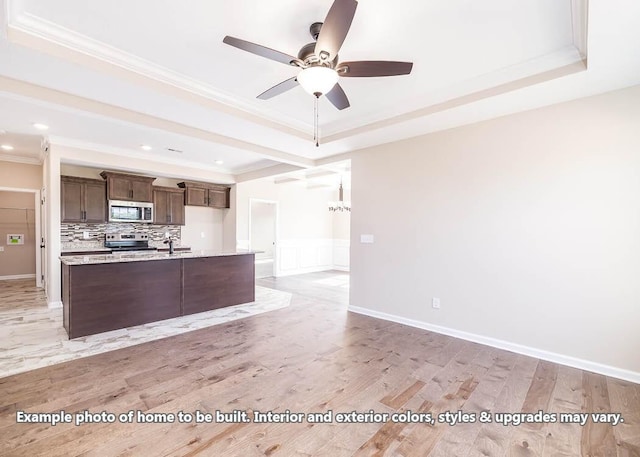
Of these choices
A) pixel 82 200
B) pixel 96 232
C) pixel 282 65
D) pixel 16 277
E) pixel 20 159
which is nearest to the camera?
pixel 282 65

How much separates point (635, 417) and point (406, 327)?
2.15 m

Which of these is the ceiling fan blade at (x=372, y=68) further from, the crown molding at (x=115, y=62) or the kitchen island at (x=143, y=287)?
the kitchen island at (x=143, y=287)

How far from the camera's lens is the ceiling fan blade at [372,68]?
209 cm

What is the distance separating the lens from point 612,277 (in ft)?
8.88

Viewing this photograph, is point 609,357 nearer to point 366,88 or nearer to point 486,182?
point 486,182

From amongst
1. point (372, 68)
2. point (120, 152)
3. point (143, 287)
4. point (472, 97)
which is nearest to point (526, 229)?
point (472, 97)

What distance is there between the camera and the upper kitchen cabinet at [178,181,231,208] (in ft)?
22.5

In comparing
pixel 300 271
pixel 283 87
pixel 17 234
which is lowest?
pixel 300 271

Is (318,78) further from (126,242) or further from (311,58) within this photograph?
(126,242)

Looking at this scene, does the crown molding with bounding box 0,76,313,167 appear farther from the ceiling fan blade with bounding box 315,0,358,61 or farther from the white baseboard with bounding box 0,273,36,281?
the white baseboard with bounding box 0,273,36,281

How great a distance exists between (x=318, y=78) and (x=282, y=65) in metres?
0.84

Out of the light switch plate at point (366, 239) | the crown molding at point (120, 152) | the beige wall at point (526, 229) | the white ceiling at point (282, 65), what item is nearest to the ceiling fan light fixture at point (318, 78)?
the white ceiling at point (282, 65)

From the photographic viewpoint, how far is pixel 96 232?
233 inches

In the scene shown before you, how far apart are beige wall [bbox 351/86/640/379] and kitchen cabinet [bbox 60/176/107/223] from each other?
5277 millimetres
